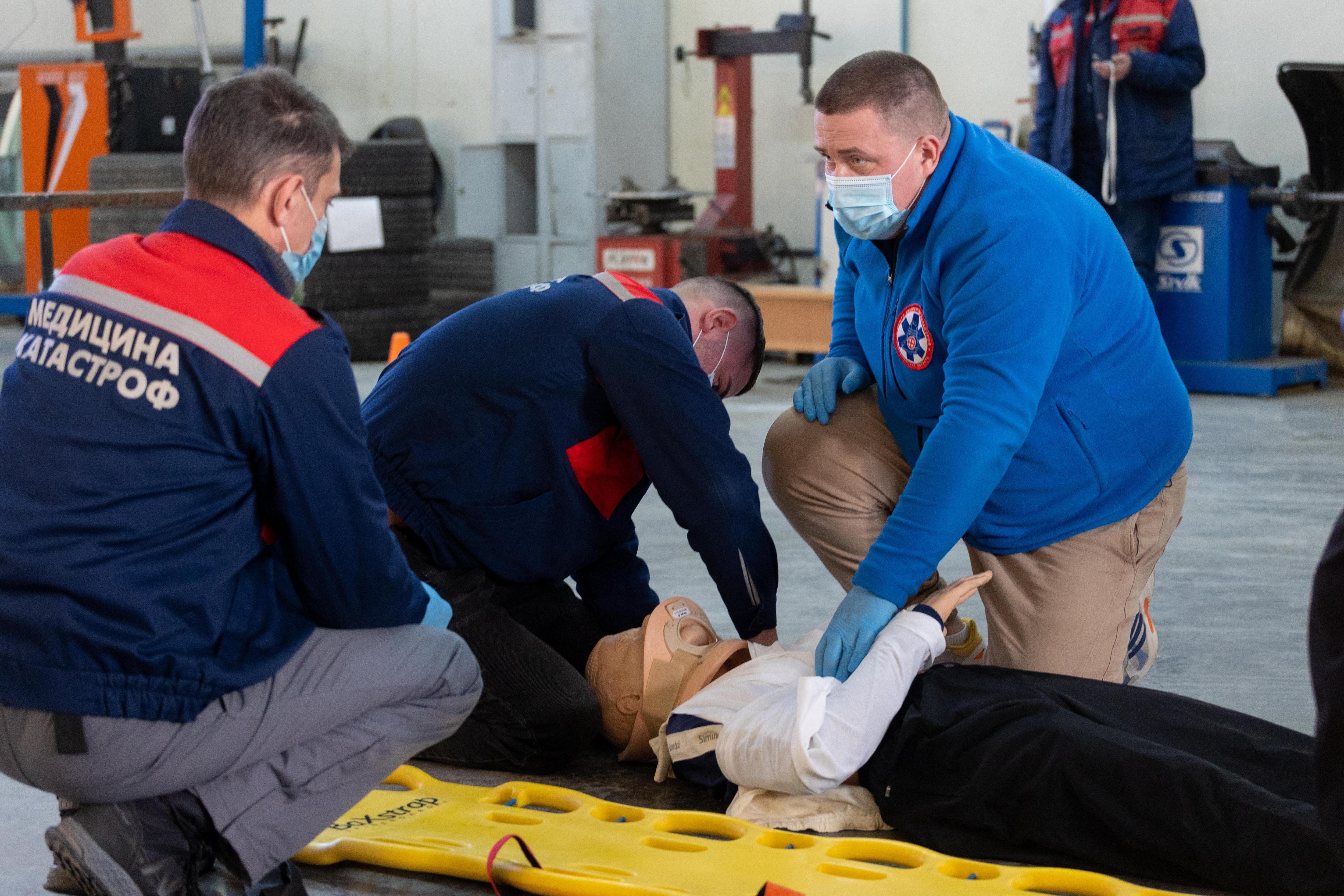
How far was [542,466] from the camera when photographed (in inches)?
94.7

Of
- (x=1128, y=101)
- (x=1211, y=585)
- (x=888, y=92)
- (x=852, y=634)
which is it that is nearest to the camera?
(x=852, y=634)

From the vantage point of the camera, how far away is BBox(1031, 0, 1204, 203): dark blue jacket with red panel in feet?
19.2

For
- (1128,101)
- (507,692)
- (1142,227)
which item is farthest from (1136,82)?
(507,692)

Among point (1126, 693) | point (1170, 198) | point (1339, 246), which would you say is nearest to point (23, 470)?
point (1126, 693)

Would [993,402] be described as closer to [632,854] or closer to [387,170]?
[632,854]

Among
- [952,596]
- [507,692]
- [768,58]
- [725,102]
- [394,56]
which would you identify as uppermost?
[394,56]

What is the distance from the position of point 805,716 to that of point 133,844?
90 cm

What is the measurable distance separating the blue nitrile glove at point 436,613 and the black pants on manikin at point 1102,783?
680mm

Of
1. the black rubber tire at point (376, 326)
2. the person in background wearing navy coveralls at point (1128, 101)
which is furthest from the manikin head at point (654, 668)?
the black rubber tire at point (376, 326)

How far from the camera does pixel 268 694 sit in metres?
1.70

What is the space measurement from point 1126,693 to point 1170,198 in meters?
4.72

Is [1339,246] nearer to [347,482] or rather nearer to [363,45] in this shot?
[347,482]

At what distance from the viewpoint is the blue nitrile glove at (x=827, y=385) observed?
2.74 metres

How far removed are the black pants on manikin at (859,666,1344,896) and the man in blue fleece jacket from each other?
0.62 ft
